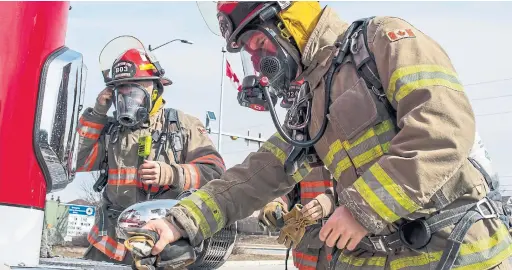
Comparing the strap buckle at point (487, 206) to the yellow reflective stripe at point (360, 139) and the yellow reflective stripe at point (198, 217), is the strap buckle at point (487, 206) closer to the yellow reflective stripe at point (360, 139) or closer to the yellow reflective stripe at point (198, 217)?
the yellow reflective stripe at point (360, 139)

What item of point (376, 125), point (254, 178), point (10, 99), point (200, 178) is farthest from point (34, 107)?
point (200, 178)

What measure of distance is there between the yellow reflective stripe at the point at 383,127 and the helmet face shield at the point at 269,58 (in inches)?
18.7

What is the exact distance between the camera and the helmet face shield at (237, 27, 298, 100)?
8.40ft

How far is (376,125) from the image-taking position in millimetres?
2252

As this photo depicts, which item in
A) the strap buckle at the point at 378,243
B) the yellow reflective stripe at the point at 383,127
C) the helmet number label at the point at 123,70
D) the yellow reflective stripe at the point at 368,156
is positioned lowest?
the strap buckle at the point at 378,243

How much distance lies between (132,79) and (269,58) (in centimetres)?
249

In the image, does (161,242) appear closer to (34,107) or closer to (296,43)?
(34,107)

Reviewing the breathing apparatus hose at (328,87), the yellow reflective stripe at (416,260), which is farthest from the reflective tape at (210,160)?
the yellow reflective stripe at (416,260)

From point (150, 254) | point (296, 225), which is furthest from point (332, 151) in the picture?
point (150, 254)

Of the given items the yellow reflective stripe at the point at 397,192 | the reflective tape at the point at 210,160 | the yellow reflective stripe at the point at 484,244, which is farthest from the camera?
the reflective tape at the point at 210,160

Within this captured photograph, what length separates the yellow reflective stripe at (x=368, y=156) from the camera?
7.31 ft

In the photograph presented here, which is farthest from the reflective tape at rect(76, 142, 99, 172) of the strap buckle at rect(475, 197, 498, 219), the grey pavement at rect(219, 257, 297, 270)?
the grey pavement at rect(219, 257, 297, 270)

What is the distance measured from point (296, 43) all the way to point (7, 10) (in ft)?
3.53

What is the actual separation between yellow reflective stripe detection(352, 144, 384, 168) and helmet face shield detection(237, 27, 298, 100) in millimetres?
479
